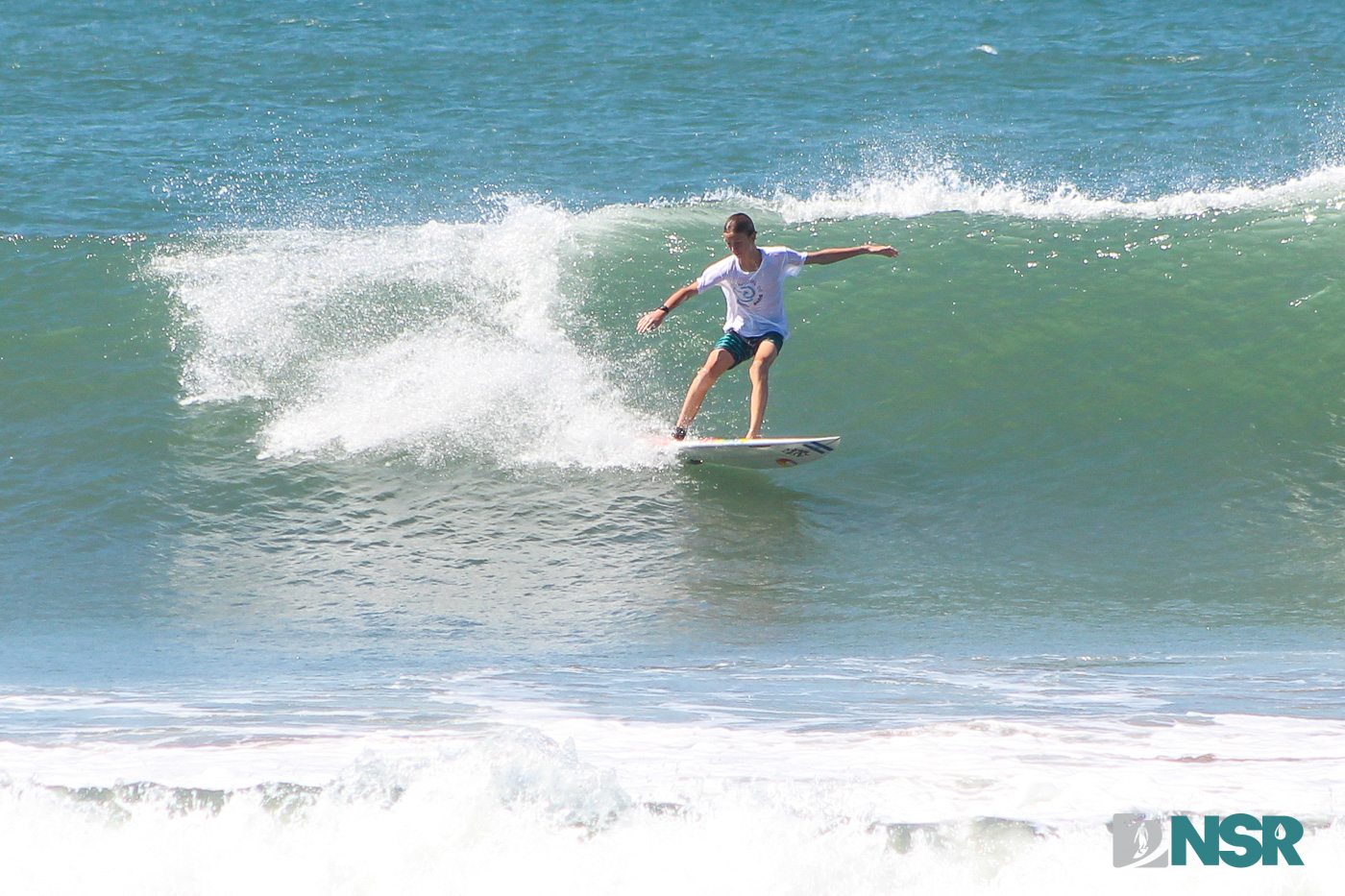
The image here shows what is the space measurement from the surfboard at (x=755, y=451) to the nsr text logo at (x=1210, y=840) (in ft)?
16.0

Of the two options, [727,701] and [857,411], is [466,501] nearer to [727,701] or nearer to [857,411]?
[857,411]

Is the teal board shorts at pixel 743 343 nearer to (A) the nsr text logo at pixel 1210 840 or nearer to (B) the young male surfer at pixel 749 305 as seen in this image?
(B) the young male surfer at pixel 749 305

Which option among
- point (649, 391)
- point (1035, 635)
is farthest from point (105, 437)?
point (1035, 635)

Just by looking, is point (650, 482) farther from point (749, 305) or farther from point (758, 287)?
point (758, 287)

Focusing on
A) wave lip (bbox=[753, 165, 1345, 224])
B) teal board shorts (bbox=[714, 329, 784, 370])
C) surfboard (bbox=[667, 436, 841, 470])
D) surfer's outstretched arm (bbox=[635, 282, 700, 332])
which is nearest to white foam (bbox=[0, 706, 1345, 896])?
surfboard (bbox=[667, 436, 841, 470])

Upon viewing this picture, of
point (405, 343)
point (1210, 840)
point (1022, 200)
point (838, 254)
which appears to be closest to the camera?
point (1210, 840)

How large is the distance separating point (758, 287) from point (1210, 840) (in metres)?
5.55

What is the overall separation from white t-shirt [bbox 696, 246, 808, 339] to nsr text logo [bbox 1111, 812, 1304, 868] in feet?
17.7

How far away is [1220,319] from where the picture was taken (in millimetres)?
10297

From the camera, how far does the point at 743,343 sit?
8.31 m

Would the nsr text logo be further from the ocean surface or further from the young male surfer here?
the young male surfer

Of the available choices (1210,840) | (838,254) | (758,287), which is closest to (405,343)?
(758,287)

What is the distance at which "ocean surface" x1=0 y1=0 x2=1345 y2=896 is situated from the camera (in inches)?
127

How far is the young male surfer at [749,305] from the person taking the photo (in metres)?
8.02
